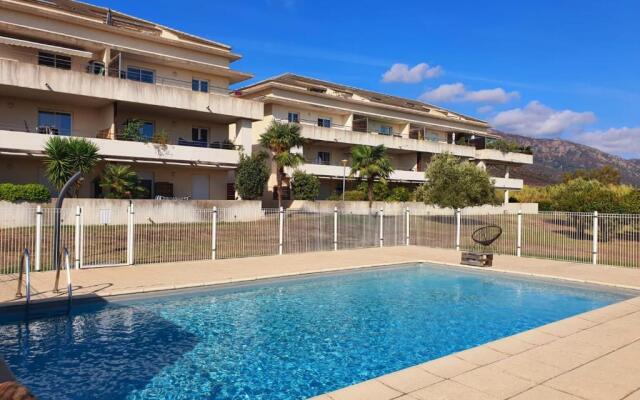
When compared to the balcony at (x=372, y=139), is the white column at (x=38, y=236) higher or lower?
lower

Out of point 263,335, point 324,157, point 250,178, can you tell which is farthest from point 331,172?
point 263,335

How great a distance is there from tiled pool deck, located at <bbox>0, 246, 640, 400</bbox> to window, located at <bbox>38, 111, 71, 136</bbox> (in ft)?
50.3

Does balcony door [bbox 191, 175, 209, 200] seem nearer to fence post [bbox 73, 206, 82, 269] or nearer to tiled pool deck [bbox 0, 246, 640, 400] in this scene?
fence post [bbox 73, 206, 82, 269]

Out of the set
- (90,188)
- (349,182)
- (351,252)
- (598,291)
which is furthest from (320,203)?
(598,291)

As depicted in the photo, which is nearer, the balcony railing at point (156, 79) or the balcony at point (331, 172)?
the balcony railing at point (156, 79)

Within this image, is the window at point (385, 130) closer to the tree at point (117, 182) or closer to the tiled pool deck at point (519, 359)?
the tree at point (117, 182)

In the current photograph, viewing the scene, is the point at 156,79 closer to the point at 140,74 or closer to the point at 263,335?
the point at 140,74

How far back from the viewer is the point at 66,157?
70.6 feet

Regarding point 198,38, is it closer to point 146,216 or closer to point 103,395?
point 146,216

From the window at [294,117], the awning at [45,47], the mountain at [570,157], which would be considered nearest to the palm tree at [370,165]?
the window at [294,117]

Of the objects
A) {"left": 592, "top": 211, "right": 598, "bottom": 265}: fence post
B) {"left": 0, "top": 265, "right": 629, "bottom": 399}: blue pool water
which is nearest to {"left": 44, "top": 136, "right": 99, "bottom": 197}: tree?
{"left": 0, "top": 265, "right": 629, "bottom": 399}: blue pool water

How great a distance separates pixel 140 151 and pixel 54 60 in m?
7.36

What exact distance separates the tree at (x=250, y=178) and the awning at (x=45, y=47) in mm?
10574

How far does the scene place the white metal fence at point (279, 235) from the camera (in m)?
16.3
